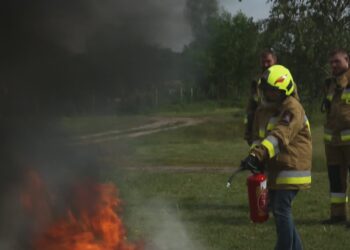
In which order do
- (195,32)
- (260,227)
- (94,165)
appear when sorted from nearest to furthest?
(195,32) < (94,165) < (260,227)

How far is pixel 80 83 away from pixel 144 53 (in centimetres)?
49

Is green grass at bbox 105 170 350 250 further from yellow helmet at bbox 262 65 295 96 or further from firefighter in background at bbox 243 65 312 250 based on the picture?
yellow helmet at bbox 262 65 295 96

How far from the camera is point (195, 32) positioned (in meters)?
4.31

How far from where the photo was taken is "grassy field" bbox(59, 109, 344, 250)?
6.13 meters

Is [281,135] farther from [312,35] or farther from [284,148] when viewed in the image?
[312,35]

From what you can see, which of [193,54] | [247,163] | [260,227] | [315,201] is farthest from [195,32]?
[315,201]

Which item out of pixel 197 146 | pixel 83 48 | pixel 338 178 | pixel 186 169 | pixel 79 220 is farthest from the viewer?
pixel 197 146

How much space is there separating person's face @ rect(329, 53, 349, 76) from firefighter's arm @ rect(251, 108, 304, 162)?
1.93 meters

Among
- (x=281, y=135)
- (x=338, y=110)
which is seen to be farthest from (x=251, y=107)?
(x=281, y=135)

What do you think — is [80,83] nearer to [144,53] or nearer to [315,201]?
[144,53]

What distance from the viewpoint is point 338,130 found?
291 inches

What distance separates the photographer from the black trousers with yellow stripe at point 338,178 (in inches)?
296

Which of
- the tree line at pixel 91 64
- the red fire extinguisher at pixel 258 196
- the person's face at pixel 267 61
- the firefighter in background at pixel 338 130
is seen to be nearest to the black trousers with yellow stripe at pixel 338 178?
the firefighter in background at pixel 338 130

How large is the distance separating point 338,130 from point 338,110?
227 millimetres
